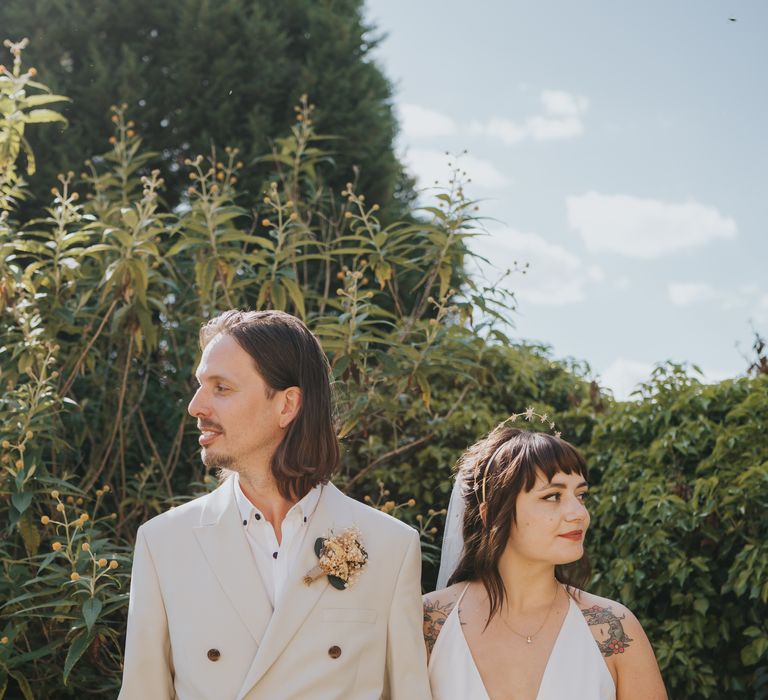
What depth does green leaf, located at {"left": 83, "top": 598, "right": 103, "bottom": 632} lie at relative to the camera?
3.16 metres

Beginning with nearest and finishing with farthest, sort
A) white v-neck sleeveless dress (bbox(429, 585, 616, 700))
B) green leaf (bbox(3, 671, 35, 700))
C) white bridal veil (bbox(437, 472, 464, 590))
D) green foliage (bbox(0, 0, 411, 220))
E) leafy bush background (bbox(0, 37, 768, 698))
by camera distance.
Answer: white v-neck sleeveless dress (bbox(429, 585, 616, 700)), white bridal veil (bbox(437, 472, 464, 590)), green leaf (bbox(3, 671, 35, 700)), leafy bush background (bbox(0, 37, 768, 698)), green foliage (bbox(0, 0, 411, 220))

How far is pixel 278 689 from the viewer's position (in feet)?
8.38

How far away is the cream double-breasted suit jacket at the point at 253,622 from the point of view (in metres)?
2.56

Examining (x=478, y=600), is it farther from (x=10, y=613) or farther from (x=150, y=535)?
(x=10, y=613)

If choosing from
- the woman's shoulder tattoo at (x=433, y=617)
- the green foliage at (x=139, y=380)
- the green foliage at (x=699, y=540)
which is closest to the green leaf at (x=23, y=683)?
the green foliage at (x=139, y=380)

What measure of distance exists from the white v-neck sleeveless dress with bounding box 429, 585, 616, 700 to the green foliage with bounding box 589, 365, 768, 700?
3.88 ft

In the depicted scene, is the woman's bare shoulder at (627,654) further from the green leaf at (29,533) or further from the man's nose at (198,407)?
the green leaf at (29,533)

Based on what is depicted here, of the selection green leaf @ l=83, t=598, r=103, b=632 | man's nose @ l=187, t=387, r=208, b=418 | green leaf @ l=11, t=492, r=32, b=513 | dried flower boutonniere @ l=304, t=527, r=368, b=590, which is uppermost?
man's nose @ l=187, t=387, r=208, b=418

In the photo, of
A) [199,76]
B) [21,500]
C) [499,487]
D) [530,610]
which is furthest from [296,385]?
[199,76]

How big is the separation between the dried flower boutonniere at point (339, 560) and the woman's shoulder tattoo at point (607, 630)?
807 millimetres

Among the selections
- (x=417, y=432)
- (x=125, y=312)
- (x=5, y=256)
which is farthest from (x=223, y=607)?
(x=417, y=432)

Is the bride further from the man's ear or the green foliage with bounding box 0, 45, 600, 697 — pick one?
the green foliage with bounding box 0, 45, 600, 697

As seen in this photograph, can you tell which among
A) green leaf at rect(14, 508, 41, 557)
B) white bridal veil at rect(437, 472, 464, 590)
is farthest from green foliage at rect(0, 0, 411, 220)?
white bridal veil at rect(437, 472, 464, 590)

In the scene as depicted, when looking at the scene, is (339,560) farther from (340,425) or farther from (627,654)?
(340,425)
